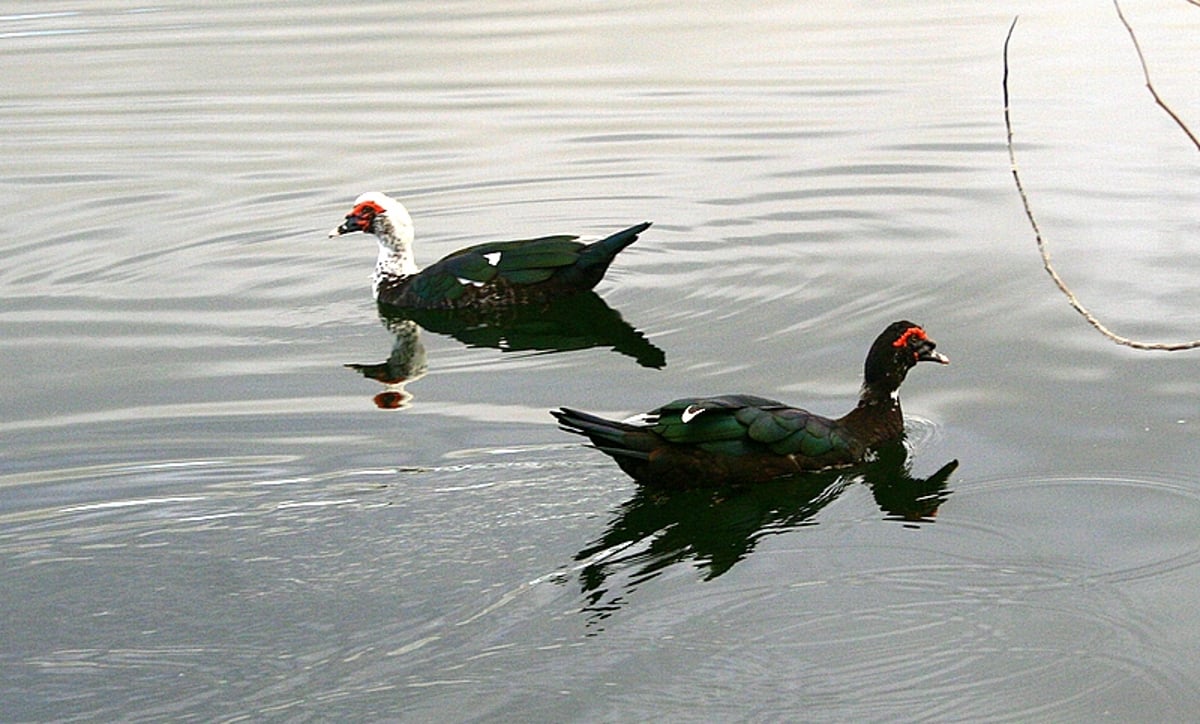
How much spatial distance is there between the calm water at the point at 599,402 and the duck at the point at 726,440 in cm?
15

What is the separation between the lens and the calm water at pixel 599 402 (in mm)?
6977

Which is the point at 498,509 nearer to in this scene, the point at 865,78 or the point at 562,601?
the point at 562,601

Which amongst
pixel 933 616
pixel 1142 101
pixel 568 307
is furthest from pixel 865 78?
pixel 933 616

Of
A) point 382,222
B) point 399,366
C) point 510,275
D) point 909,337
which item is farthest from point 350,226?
point 909,337

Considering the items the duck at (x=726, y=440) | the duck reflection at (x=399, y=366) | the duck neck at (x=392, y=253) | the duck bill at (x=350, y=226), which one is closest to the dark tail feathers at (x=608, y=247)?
the duck reflection at (x=399, y=366)

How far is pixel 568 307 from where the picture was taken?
1257cm

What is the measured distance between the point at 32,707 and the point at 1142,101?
46.8 ft

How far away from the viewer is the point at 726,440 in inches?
350

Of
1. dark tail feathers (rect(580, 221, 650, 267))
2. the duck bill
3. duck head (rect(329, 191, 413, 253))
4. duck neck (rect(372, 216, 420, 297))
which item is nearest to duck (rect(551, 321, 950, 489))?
dark tail feathers (rect(580, 221, 650, 267))

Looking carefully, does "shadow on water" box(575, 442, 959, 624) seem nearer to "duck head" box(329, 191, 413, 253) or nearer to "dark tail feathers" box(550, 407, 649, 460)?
"dark tail feathers" box(550, 407, 649, 460)

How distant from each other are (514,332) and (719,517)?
12.8 ft

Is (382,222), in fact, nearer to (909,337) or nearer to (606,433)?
(909,337)

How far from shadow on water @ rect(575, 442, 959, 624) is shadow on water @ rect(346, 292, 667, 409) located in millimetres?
2127

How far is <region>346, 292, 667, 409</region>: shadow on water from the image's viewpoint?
11.2 meters
